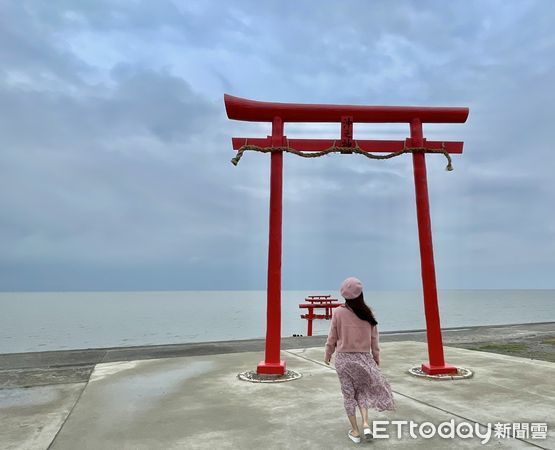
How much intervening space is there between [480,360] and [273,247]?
442 cm

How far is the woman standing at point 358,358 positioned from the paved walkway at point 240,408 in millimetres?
308

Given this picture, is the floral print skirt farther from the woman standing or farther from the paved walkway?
the paved walkway

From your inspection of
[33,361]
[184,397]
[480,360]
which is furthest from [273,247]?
[33,361]

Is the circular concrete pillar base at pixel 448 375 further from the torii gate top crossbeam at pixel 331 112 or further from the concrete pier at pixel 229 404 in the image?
the torii gate top crossbeam at pixel 331 112

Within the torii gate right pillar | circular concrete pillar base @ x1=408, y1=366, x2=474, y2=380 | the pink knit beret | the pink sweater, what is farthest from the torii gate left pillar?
the pink knit beret

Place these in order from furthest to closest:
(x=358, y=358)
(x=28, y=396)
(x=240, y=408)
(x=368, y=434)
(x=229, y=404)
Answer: (x=28, y=396)
(x=229, y=404)
(x=240, y=408)
(x=358, y=358)
(x=368, y=434)

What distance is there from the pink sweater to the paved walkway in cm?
78

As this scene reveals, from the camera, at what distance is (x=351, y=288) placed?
12.6ft

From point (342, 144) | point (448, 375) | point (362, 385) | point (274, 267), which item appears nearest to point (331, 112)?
point (342, 144)

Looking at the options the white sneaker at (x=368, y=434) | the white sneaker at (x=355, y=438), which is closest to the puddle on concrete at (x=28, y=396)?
the white sneaker at (x=355, y=438)

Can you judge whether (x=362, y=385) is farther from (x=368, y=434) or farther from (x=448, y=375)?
(x=448, y=375)

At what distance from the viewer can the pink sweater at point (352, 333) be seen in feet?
12.6

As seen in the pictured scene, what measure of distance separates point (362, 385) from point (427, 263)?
3515mm

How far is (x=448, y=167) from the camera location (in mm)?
7266
